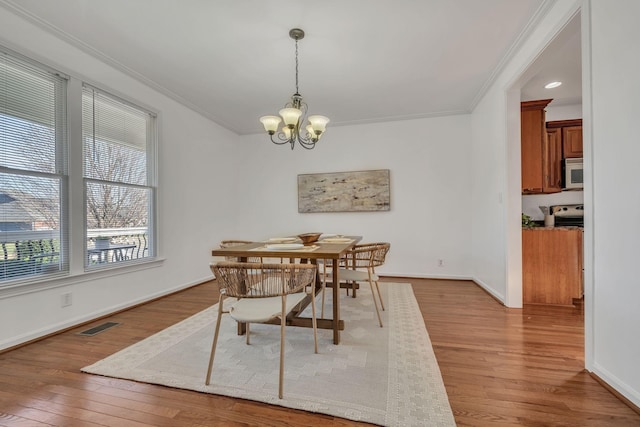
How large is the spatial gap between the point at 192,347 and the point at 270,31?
274cm

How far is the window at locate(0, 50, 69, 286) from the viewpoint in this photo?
2176 millimetres

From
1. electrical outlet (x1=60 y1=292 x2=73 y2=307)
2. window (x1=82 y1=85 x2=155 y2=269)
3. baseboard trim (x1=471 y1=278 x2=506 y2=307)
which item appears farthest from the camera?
baseboard trim (x1=471 y1=278 x2=506 y2=307)

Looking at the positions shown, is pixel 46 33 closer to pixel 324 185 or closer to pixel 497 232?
pixel 324 185

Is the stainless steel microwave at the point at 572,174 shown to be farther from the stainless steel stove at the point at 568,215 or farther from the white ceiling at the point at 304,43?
the white ceiling at the point at 304,43

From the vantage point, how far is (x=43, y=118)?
243cm

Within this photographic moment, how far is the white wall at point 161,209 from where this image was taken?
2246 mm

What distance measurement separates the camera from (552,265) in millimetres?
3066

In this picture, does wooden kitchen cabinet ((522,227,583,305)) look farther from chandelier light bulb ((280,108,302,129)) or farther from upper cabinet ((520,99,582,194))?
chandelier light bulb ((280,108,302,129))

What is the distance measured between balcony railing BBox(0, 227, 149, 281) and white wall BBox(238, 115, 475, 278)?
Answer: 2.55m

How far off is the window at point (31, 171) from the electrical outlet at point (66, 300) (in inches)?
8.8

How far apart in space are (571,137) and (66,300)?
6158 mm

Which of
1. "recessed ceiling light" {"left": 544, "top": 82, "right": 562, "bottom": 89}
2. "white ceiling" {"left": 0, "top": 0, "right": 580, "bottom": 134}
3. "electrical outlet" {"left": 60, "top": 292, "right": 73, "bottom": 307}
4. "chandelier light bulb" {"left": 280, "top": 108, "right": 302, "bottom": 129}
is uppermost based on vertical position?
"white ceiling" {"left": 0, "top": 0, "right": 580, "bottom": 134}

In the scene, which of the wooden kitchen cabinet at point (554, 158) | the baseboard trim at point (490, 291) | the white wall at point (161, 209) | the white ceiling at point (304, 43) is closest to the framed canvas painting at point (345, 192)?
the white ceiling at point (304, 43)

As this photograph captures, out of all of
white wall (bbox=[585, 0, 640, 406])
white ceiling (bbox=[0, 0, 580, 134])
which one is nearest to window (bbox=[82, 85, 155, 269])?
white ceiling (bbox=[0, 0, 580, 134])
